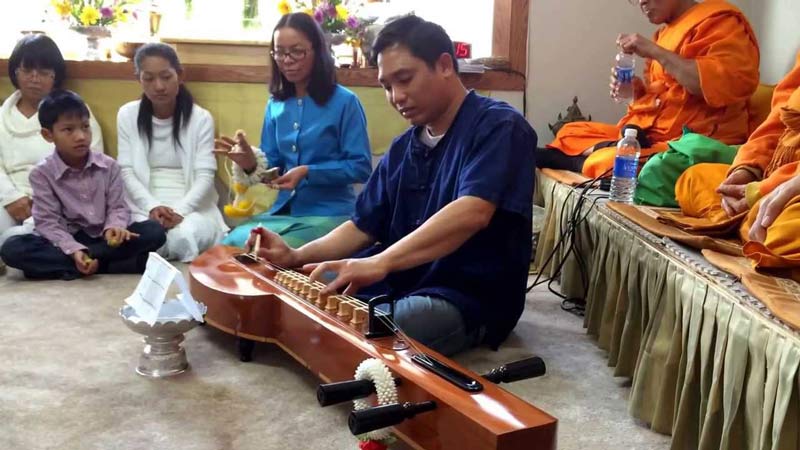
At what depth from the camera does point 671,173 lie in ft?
7.72

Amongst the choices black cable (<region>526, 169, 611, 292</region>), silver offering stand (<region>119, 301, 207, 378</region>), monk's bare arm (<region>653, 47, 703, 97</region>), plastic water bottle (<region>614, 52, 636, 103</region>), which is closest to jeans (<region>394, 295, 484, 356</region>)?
silver offering stand (<region>119, 301, 207, 378</region>)

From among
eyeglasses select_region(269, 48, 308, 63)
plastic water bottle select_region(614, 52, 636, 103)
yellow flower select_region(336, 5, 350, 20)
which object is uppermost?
yellow flower select_region(336, 5, 350, 20)

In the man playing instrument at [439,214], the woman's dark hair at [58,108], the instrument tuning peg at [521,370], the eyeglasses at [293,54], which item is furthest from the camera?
the woman's dark hair at [58,108]

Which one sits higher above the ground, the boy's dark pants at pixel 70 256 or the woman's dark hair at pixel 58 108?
the woman's dark hair at pixel 58 108

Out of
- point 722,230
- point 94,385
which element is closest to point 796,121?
point 722,230

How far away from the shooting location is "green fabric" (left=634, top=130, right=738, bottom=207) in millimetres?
2354

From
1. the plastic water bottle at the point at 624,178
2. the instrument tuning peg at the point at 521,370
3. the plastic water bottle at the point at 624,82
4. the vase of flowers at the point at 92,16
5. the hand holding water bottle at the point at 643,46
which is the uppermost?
the vase of flowers at the point at 92,16

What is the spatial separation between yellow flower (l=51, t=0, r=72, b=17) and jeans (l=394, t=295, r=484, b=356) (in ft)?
8.87

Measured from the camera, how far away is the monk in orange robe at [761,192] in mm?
1521

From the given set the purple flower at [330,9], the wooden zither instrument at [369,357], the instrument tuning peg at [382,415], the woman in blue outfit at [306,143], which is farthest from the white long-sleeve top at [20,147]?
the instrument tuning peg at [382,415]

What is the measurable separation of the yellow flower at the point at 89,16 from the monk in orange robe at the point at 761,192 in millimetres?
2842

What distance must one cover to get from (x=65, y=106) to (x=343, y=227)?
1432mm

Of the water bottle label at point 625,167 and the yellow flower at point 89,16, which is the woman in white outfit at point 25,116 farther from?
the water bottle label at point 625,167

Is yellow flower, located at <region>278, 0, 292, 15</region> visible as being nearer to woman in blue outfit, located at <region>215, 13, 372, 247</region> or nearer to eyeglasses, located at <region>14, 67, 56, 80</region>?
woman in blue outfit, located at <region>215, 13, 372, 247</region>
